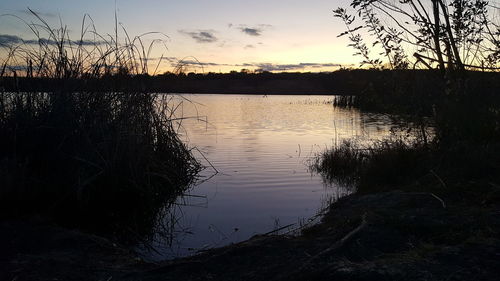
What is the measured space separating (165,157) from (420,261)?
636cm

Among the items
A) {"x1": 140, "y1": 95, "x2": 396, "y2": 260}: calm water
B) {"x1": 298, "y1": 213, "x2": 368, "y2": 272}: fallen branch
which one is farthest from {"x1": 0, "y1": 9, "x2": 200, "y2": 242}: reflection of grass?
{"x1": 298, "y1": 213, "x2": 368, "y2": 272}: fallen branch

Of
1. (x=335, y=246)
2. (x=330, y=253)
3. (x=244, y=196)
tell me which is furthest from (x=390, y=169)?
(x=330, y=253)

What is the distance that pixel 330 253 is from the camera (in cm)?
340

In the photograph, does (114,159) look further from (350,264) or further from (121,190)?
(350,264)

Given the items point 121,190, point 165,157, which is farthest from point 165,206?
point 165,157

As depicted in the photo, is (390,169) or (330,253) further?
(390,169)

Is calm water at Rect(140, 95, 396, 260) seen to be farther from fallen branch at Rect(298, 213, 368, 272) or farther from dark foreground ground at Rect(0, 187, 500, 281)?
fallen branch at Rect(298, 213, 368, 272)

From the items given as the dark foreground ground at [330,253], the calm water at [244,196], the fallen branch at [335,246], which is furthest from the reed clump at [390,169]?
the fallen branch at [335,246]

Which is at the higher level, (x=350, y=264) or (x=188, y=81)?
(x=188, y=81)

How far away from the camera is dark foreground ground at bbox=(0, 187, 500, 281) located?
9.93 ft

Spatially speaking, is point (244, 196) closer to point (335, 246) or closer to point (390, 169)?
point (390, 169)

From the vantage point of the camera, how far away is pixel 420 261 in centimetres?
309

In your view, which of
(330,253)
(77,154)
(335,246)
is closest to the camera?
(330,253)

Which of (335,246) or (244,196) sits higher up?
(335,246)
